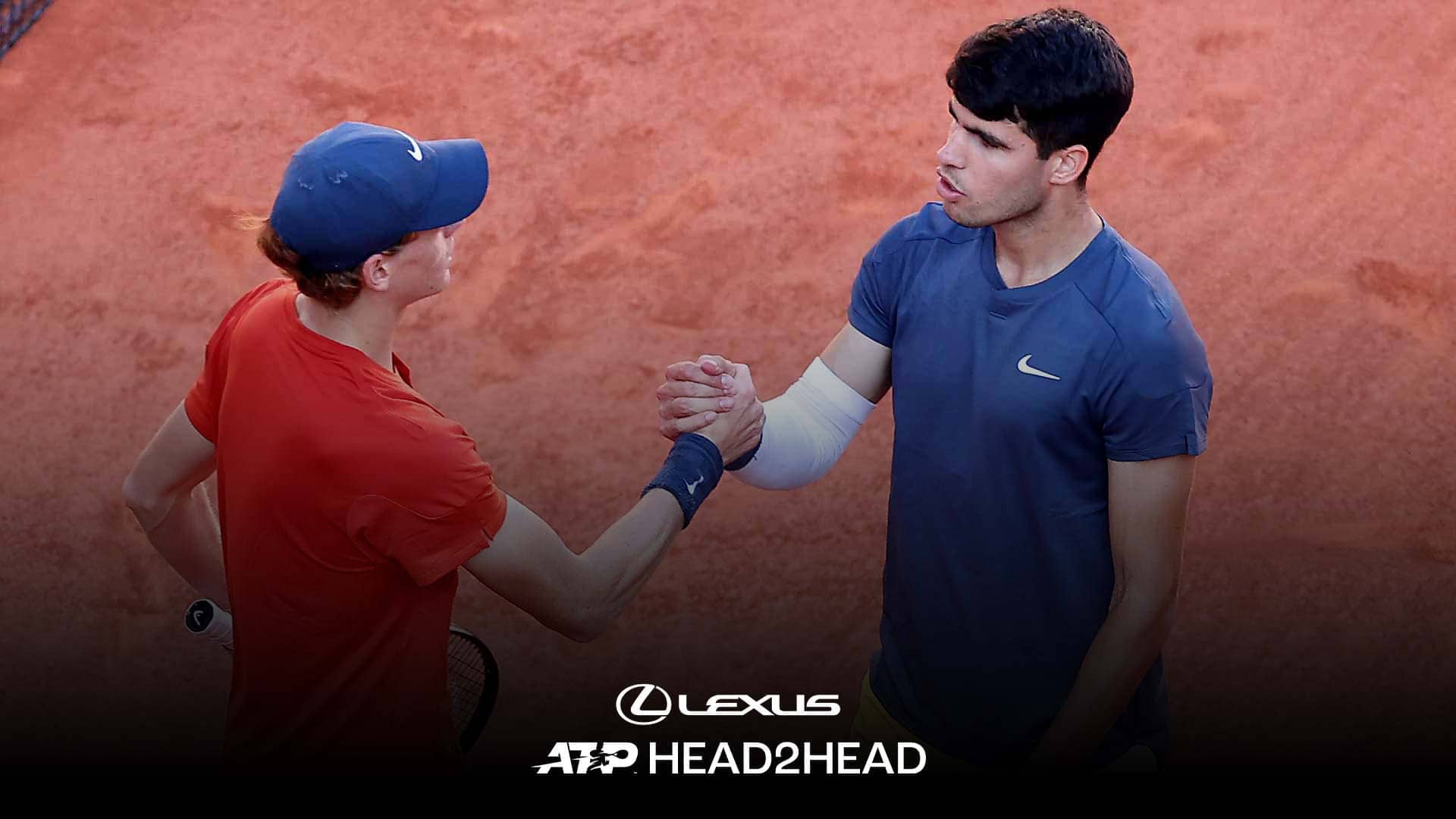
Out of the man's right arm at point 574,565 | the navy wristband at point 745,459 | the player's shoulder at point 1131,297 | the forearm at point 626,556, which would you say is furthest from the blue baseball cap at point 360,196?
the player's shoulder at point 1131,297

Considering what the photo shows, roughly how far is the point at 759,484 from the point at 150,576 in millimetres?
2713

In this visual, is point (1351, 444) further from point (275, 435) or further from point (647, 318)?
point (275, 435)

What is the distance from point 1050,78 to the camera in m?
2.71

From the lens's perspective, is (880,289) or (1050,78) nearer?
(1050,78)

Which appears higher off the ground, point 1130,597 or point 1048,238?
point 1048,238

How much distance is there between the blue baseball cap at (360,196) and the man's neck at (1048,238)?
1.08 metres

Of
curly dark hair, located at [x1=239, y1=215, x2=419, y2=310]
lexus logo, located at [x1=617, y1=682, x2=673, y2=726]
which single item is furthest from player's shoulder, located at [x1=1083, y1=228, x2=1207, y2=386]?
lexus logo, located at [x1=617, y1=682, x2=673, y2=726]

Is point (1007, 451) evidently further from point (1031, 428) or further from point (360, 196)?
point (360, 196)

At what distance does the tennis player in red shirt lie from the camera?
253 cm

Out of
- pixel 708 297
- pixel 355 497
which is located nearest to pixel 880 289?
pixel 355 497

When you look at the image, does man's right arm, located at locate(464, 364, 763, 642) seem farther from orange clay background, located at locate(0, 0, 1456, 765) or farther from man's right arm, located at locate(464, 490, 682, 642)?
orange clay background, located at locate(0, 0, 1456, 765)

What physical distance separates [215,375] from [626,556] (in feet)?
2.89

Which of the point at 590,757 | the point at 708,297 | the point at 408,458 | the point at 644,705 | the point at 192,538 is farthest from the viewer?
the point at 708,297

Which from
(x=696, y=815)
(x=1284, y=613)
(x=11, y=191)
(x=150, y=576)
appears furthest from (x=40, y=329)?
(x=1284, y=613)
